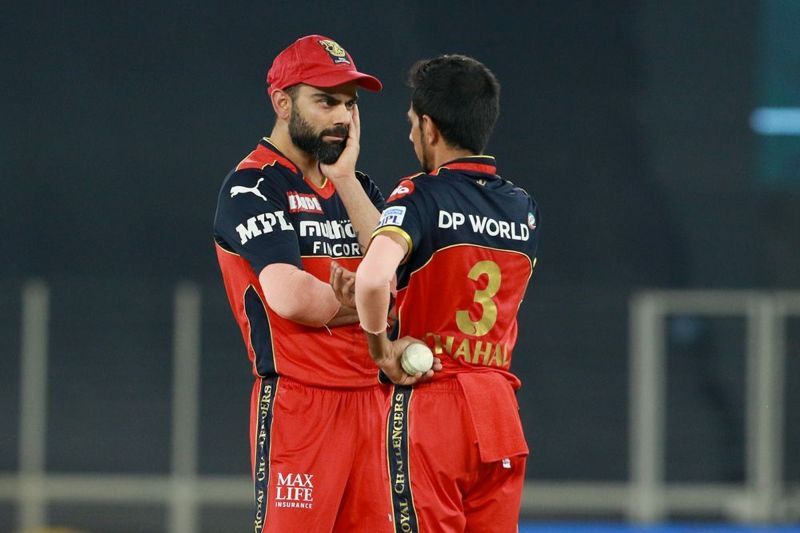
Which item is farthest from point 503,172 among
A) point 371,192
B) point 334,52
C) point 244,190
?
point 244,190

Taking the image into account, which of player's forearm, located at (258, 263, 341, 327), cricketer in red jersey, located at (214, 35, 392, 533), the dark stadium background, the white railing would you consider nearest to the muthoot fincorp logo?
cricketer in red jersey, located at (214, 35, 392, 533)

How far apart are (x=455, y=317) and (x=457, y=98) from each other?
1.79ft

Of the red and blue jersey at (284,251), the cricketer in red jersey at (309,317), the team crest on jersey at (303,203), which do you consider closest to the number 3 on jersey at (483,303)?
the cricketer in red jersey at (309,317)

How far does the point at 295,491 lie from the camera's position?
150 inches

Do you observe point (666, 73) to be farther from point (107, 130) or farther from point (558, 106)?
point (107, 130)

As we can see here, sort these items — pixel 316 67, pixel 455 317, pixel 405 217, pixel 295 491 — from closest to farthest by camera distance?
pixel 405 217 → pixel 455 317 → pixel 295 491 → pixel 316 67

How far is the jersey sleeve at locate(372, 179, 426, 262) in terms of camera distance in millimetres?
3412

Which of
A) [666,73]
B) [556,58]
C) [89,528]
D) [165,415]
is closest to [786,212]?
[666,73]

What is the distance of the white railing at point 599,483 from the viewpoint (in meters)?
8.59

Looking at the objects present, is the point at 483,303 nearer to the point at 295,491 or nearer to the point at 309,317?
A: the point at 309,317

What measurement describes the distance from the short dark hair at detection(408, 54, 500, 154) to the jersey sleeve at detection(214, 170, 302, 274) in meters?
0.48

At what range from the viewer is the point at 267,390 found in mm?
3871

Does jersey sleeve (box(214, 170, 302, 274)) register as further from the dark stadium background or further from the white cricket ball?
the dark stadium background

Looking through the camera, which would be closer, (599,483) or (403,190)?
(403,190)
